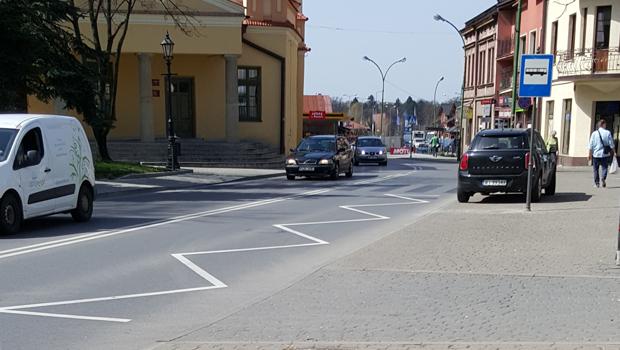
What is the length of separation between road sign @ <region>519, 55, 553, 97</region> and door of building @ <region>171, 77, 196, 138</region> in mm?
25669

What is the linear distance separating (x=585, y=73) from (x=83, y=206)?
84.8 ft

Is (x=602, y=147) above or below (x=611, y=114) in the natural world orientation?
below

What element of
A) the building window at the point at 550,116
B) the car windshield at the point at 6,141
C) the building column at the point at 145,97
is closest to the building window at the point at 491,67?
the building window at the point at 550,116

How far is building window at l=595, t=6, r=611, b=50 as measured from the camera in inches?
1217

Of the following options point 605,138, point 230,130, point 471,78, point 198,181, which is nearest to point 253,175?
point 198,181

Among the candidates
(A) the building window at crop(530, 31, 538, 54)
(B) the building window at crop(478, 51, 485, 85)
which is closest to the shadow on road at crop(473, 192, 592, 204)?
(A) the building window at crop(530, 31, 538, 54)

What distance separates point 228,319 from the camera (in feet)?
19.1

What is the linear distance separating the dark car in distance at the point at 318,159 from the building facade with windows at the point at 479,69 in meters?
23.4

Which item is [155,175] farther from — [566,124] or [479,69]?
[479,69]

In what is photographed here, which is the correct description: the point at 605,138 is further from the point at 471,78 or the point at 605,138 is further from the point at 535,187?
the point at 471,78

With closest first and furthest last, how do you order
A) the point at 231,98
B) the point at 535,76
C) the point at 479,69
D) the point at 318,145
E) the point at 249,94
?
the point at 535,76 → the point at 318,145 → the point at 231,98 → the point at 249,94 → the point at 479,69

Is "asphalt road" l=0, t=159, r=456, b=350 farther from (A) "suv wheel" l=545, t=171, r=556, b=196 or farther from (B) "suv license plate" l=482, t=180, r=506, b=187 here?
(A) "suv wheel" l=545, t=171, r=556, b=196

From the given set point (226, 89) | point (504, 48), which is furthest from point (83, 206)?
point (504, 48)

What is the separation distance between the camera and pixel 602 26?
3114cm
